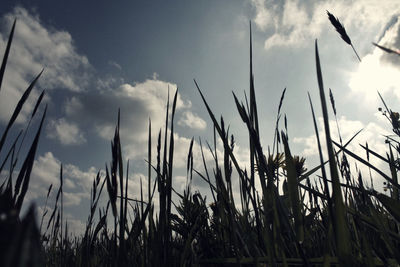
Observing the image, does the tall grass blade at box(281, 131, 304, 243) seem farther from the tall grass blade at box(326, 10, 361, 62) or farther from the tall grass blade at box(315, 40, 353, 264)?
the tall grass blade at box(326, 10, 361, 62)

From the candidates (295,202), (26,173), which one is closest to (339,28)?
(295,202)

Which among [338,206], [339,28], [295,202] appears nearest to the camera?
[338,206]

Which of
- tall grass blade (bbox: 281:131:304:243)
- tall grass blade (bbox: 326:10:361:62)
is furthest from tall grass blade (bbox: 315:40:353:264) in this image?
tall grass blade (bbox: 326:10:361:62)

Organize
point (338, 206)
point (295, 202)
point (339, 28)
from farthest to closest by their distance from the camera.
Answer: point (339, 28) < point (295, 202) < point (338, 206)

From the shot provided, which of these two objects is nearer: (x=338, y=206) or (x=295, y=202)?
(x=338, y=206)

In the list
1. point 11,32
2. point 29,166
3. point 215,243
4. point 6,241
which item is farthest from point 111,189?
point 215,243

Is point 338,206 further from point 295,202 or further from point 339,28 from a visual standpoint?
point 339,28

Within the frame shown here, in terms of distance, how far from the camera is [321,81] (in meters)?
0.54

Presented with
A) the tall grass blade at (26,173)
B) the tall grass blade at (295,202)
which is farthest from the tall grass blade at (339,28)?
the tall grass blade at (26,173)

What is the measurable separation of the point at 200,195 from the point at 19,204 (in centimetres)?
104

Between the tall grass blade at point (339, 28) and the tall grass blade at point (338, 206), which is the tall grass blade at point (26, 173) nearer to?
the tall grass blade at point (338, 206)

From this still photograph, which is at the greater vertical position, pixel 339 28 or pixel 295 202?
pixel 339 28

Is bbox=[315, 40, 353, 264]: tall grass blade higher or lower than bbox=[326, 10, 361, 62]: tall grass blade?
lower

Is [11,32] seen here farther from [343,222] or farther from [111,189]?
[343,222]
